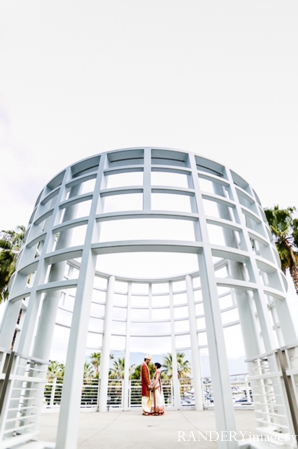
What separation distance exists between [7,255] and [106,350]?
607 cm

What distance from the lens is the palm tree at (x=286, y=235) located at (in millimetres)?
10320

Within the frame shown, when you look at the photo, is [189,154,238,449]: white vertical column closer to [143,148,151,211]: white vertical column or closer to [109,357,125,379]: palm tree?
[143,148,151,211]: white vertical column

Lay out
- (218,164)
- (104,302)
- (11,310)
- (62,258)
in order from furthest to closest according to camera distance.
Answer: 1. (104,302)
2. (218,164)
3. (11,310)
4. (62,258)

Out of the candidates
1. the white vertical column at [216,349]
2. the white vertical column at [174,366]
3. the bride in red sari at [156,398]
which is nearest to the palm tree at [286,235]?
the white vertical column at [174,366]

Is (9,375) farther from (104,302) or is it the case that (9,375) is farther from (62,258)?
(104,302)

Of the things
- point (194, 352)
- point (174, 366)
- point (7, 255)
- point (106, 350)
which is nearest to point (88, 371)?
point (174, 366)

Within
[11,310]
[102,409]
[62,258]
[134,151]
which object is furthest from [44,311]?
[102,409]

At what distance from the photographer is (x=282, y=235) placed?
10609mm

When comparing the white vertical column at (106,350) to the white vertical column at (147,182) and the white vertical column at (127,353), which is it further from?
the white vertical column at (147,182)

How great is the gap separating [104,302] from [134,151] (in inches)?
283

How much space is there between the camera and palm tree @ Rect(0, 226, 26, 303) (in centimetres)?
1031

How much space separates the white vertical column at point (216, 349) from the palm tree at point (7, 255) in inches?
359

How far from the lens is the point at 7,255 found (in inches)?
420

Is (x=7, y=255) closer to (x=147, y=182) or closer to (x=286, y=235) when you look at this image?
(x=147, y=182)
